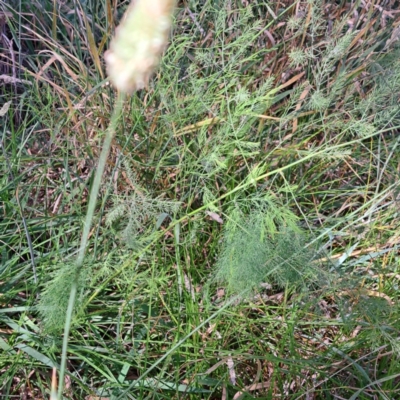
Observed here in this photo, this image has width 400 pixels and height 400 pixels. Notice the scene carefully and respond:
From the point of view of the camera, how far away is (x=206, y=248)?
1.15m

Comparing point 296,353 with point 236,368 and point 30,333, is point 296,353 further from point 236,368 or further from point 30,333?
point 30,333

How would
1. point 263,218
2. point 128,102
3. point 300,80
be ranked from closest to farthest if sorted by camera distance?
point 263,218 → point 128,102 → point 300,80

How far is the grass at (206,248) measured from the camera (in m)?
0.95

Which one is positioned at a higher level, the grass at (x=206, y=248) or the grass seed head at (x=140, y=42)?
the grass seed head at (x=140, y=42)

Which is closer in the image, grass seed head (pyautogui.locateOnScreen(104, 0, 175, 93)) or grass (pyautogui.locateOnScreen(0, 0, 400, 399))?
grass seed head (pyautogui.locateOnScreen(104, 0, 175, 93))

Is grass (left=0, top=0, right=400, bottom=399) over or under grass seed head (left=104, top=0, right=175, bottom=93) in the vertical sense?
under

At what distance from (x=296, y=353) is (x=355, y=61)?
70 cm

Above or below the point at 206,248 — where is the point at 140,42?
above

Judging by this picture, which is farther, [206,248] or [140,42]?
[206,248]

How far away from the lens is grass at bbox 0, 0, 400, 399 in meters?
0.95

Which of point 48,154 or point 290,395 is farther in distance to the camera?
point 48,154

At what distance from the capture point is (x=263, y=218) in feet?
3.08

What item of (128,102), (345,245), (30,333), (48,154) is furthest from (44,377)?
(345,245)

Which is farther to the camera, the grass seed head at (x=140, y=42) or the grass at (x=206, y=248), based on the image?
the grass at (x=206, y=248)
